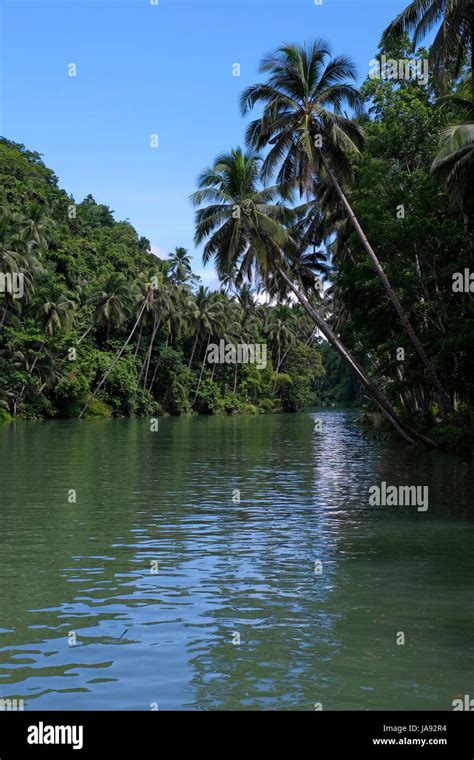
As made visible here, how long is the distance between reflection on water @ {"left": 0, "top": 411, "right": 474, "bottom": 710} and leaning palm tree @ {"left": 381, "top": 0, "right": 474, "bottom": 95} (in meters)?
13.2

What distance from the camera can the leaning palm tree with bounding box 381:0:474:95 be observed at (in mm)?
25812

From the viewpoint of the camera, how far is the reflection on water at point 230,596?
7797mm

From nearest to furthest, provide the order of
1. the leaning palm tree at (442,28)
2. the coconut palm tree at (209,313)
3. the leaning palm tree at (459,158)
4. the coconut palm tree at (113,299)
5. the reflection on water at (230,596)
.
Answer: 1. the reflection on water at (230,596)
2. the leaning palm tree at (459,158)
3. the leaning palm tree at (442,28)
4. the coconut palm tree at (113,299)
5. the coconut palm tree at (209,313)

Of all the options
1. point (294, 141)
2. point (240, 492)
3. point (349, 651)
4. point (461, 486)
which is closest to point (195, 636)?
point (349, 651)

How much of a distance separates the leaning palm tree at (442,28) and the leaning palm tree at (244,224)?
10.8 metres

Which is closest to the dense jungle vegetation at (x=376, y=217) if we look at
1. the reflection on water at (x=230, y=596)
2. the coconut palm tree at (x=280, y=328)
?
the reflection on water at (x=230, y=596)

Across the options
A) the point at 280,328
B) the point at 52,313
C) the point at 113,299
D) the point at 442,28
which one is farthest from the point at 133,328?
the point at 442,28

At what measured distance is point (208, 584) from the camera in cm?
1179

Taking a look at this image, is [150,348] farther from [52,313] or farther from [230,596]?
[230,596]

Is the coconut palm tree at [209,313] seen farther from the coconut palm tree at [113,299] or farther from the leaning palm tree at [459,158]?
the leaning palm tree at [459,158]

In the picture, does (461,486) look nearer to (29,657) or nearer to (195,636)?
(195,636)

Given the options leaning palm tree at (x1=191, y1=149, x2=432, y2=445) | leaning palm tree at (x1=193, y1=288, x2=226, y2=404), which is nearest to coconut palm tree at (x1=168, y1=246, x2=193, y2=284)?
leaning palm tree at (x1=193, y1=288, x2=226, y2=404)
